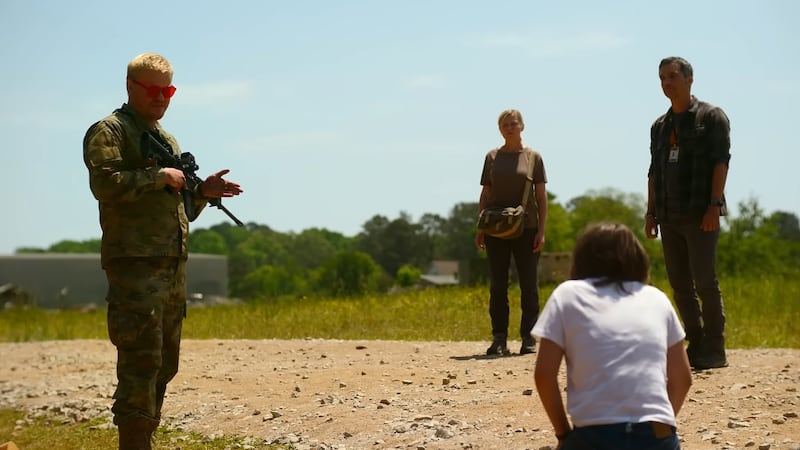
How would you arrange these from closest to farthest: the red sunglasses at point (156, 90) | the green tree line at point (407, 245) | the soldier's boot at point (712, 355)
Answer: the red sunglasses at point (156, 90)
the soldier's boot at point (712, 355)
the green tree line at point (407, 245)

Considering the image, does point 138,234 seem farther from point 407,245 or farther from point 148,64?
point 407,245

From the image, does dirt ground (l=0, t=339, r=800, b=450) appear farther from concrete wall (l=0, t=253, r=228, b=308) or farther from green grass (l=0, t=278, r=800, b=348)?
concrete wall (l=0, t=253, r=228, b=308)

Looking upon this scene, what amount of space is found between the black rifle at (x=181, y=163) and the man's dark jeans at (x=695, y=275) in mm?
3943

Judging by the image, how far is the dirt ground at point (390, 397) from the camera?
6871 mm

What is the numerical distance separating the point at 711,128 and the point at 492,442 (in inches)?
133

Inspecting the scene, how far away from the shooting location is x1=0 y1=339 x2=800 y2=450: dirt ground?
687cm

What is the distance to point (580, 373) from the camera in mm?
3902

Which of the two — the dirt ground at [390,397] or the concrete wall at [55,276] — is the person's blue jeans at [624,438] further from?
the concrete wall at [55,276]

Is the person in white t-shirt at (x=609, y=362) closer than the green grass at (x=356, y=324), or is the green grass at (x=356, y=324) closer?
the person in white t-shirt at (x=609, y=362)

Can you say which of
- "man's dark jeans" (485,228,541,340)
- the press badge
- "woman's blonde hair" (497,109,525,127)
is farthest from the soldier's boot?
"woman's blonde hair" (497,109,525,127)

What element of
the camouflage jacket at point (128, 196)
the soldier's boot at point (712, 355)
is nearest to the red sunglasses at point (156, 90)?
the camouflage jacket at point (128, 196)

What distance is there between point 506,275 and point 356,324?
23.6 ft

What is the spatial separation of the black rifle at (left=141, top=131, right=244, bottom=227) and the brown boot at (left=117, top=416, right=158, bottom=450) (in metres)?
1.19

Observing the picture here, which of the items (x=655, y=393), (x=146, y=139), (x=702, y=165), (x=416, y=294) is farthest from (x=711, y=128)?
(x=416, y=294)
